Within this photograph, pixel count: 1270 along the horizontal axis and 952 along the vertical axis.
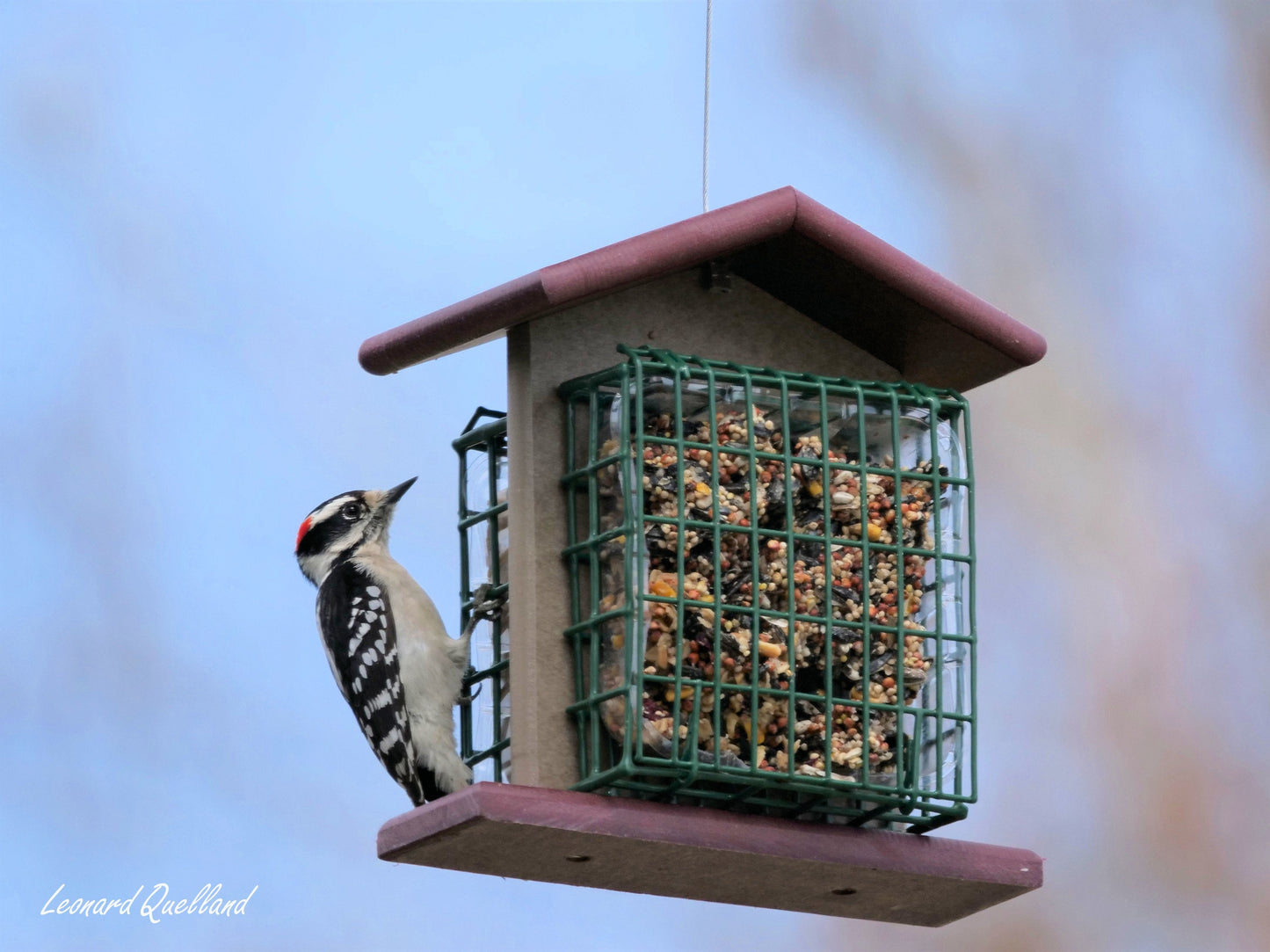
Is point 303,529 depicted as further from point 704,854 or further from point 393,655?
point 704,854

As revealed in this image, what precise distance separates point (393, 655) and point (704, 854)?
1.60 metres

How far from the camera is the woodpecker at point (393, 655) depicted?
6.60m

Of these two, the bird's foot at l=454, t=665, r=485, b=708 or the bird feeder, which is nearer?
the bird feeder

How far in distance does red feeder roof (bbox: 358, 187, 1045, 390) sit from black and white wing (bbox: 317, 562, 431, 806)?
1088 millimetres

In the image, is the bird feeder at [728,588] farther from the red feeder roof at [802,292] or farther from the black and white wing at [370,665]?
the black and white wing at [370,665]

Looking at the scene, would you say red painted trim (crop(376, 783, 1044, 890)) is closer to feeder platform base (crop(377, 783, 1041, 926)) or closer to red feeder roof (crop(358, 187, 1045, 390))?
feeder platform base (crop(377, 783, 1041, 926))

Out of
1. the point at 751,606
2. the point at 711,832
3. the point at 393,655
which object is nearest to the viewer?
the point at 711,832

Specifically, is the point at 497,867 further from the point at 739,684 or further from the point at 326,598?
the point at 326,598

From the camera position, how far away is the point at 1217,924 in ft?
30.1

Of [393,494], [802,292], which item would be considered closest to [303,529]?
[393,494]

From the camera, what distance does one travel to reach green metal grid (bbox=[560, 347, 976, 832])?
553 cm

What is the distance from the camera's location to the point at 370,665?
6.88 metres

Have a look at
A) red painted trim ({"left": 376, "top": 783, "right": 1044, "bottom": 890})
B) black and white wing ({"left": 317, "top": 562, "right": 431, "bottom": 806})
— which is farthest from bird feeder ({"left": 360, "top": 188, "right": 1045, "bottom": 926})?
black and white wing ({"left": 317, "top": 562, "right": 431, "bottom": 806})

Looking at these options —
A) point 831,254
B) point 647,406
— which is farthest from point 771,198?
point 647,406
